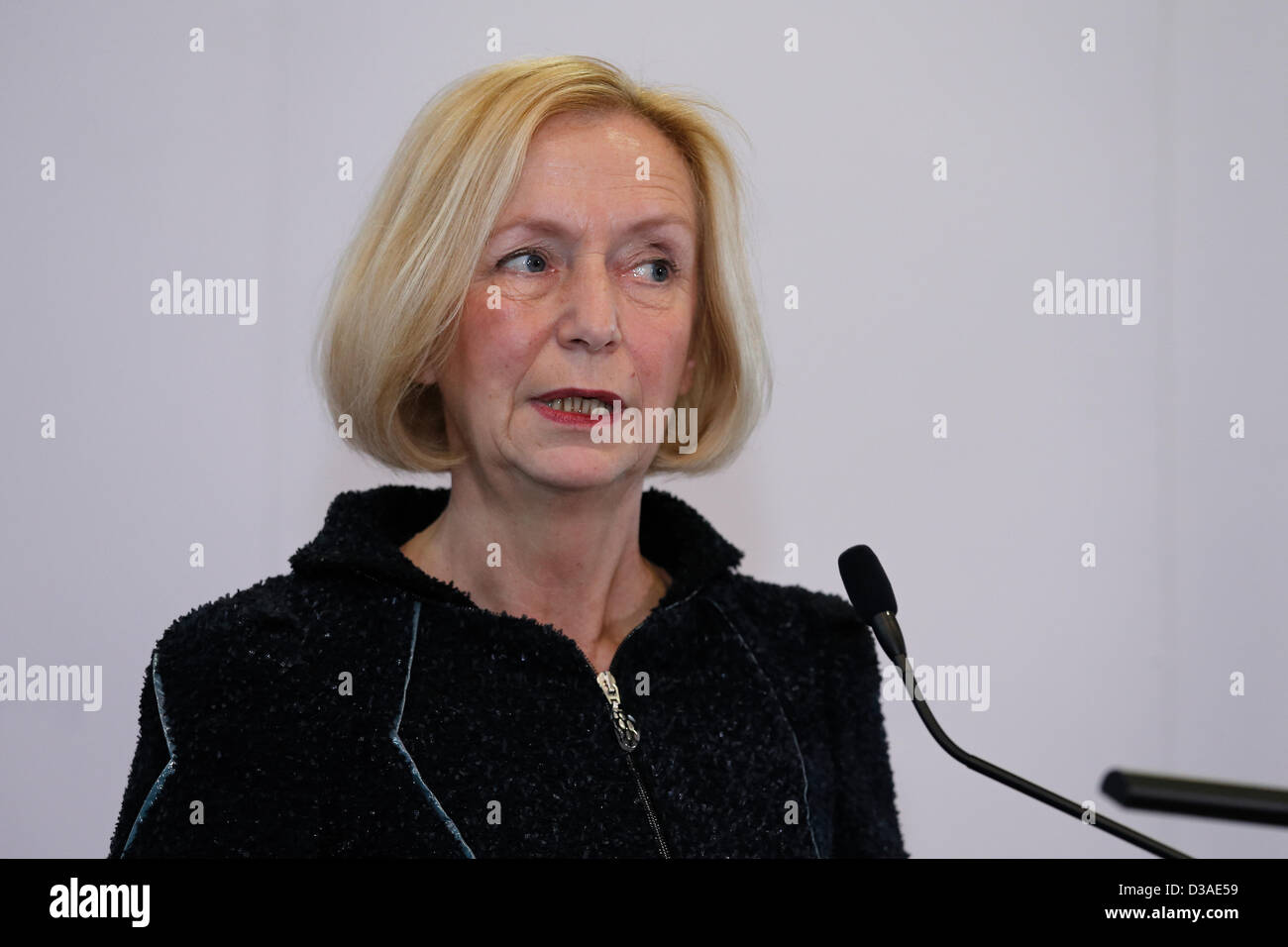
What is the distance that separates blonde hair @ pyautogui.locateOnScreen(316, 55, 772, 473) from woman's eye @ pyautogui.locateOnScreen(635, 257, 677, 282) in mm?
85

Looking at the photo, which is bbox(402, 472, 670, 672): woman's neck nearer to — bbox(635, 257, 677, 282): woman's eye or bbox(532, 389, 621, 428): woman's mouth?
bbox(532, 389, 621, 428): woman's mouth

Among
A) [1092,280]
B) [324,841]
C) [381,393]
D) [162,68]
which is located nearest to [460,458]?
[381,393]

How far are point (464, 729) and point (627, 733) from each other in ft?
0.52

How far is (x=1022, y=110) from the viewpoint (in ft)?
6.37

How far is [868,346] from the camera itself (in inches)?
73.6

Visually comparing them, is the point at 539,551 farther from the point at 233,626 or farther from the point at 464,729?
the point at 233,626

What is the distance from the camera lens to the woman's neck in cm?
127
